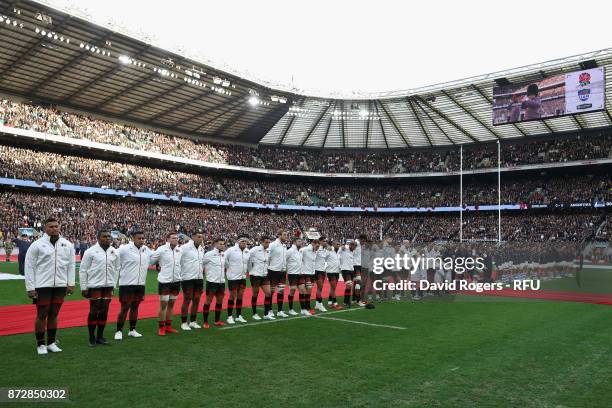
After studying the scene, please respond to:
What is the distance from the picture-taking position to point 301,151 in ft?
200

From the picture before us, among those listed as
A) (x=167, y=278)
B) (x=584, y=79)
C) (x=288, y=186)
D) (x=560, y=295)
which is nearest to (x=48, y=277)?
(x=167, y=278)

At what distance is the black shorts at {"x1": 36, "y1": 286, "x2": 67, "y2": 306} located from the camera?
25.6ft

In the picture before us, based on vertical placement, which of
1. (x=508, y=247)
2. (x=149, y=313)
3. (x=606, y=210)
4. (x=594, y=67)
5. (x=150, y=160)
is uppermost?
(x=594, y=67)

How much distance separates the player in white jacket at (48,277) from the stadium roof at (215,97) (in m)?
25.4

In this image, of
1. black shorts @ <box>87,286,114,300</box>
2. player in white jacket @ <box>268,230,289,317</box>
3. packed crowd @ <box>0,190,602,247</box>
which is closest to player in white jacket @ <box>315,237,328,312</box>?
player in white jacket @ <box>268,230,289,317</box>

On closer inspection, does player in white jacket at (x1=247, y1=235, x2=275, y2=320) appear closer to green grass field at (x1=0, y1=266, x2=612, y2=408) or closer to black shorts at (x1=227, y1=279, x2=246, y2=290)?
black shorts at (x1=227, y1=279, x2=246, y2=290)

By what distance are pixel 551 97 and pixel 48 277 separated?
3793cm

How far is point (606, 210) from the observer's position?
4534 centimetres

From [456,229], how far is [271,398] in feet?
161

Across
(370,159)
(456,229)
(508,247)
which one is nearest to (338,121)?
(370,159)

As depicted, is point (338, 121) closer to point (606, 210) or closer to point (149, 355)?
point (606, 210)

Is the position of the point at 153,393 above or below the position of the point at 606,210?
below

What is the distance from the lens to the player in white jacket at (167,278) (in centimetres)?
988

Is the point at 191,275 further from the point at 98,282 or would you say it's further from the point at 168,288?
the point at 98,282
